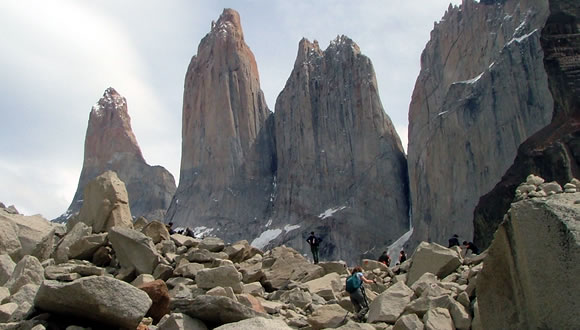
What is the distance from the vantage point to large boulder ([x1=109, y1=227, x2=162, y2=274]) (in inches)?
536

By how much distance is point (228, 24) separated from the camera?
104 m

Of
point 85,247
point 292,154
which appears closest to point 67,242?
point 85,247

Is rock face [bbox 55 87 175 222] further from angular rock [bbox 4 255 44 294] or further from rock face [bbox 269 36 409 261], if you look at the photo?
angular rock [bbox 4 255 44 294]

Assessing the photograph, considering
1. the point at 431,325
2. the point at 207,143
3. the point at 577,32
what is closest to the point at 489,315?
the point at 431,325

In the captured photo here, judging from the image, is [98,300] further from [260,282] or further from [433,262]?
[433,262]

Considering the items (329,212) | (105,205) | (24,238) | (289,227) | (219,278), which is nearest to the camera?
(219,278)

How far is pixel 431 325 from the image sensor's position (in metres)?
8.51

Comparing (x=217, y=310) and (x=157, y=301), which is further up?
(x=157, y=301)

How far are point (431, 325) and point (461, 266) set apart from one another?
527 cm

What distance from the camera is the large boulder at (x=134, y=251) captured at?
1362 cm

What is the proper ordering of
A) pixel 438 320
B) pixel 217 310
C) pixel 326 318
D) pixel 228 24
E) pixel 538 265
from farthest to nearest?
pixel 228 24 < pixel 326 318 < pixel 438 320 < pixel 217 310 < pixel 538 265

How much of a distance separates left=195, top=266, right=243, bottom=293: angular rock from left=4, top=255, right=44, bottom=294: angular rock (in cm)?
296

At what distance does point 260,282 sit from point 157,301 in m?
5.81

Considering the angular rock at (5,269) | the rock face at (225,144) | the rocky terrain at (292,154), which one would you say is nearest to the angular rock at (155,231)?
the angular rock at (5,269)
